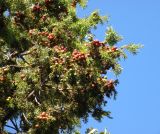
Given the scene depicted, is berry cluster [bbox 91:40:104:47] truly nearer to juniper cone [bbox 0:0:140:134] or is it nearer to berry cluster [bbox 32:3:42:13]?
juniper cone [bbox 0:0:140:134]

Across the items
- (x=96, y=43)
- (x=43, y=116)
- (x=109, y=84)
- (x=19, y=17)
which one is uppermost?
(x=19, y=17)

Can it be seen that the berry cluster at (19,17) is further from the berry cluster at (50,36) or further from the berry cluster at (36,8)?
the berry cluster at (50,36)

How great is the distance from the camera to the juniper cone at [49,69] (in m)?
10.5

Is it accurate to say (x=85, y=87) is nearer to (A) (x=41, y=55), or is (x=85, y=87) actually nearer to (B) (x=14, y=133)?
(A) (x=41, y=55)

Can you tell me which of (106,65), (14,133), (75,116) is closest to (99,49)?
(106,65)

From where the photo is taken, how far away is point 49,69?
10688 millimetres

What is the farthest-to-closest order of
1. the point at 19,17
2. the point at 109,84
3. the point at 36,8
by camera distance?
1. the point at 36,8
2. the point at 19,17
3. the point at 109,84

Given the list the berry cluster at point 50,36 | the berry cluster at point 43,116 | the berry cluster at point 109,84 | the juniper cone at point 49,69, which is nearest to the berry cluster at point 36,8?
the juniper cone at point 49,69

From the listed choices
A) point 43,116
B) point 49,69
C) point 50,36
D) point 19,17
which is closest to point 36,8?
point 19,17

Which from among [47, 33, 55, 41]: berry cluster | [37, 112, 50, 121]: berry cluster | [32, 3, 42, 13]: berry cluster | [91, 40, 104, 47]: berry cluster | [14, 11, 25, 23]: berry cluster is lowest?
[37, 112, 50, 121]: berry cluster

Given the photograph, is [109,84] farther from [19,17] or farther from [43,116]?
[19,17]

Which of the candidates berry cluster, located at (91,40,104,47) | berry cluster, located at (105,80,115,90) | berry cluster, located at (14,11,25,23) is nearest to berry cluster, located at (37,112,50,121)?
berry cluster, located at (105,80,115,90)

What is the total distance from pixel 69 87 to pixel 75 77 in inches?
20.5

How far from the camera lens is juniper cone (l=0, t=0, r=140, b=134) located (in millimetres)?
10531
